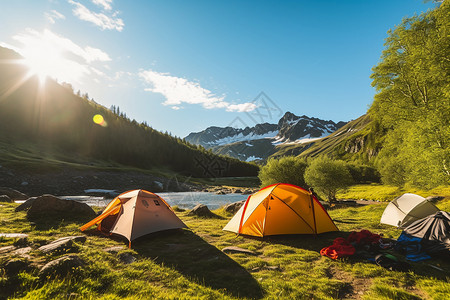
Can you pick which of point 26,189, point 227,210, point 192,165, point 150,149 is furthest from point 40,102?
point 227,210

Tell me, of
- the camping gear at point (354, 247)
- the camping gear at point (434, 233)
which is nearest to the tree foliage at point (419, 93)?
the camping gear at point (434, 233)

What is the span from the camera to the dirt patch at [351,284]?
18.1ft

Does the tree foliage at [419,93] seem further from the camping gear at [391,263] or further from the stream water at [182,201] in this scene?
the stream water at [182,201]

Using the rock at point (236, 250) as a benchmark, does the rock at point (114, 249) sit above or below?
below

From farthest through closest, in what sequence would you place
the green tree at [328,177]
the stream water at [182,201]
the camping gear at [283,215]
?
1. the stream water at [182,201]
2. the green tree at [328,177]
3. the camping gear at [283,215]

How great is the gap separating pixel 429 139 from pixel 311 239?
1317cm

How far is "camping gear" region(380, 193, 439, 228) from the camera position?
1302cm

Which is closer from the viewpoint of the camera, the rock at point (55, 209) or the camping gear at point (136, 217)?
the camping gear at point (136, 217)

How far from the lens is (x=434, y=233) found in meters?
8.54

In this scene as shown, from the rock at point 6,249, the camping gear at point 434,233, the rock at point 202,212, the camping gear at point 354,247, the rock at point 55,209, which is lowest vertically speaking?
the rock at point 202,212

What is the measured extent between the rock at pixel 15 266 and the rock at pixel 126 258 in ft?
8.69

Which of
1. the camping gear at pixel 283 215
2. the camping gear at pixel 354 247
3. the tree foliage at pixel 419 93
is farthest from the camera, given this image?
the tree foliage at pixel 419 93

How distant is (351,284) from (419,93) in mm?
23290

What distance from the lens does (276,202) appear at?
11.0m
